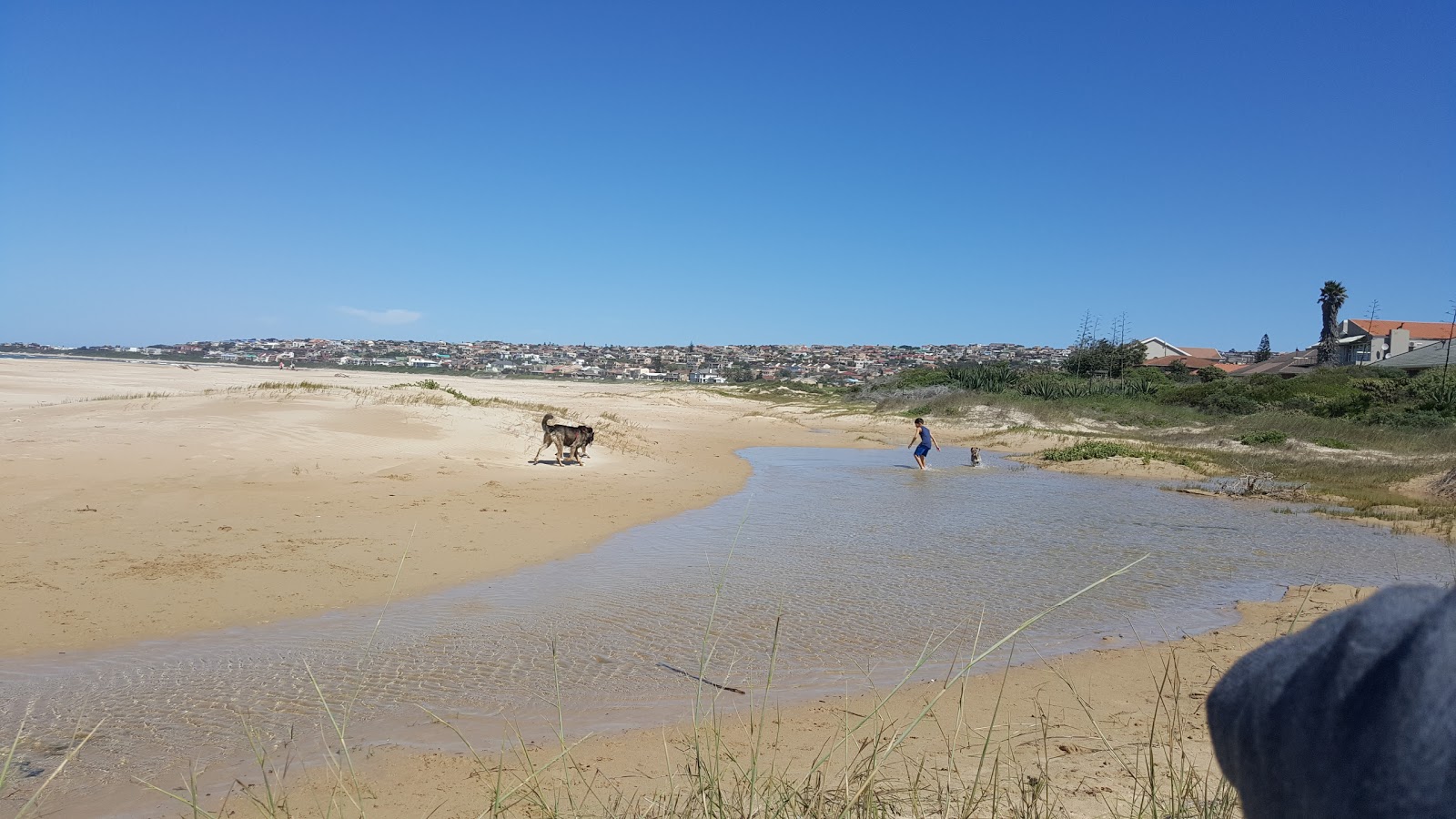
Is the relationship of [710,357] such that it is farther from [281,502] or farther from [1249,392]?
[281,502]

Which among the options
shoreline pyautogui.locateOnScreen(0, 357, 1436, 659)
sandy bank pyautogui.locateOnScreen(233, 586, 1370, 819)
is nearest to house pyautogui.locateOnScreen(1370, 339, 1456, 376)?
shoreline pyautogui.locateOnScreen(0, 357, 1436, 659)

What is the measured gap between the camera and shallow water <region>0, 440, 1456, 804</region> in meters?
5.25

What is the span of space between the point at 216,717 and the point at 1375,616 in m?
5.79

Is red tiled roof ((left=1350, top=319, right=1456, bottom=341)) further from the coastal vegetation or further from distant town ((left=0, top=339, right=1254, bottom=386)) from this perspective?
the coastal vegetation

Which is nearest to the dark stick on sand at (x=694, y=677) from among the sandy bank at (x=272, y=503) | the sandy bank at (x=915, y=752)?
the sandy bank at (x=915, y=752)

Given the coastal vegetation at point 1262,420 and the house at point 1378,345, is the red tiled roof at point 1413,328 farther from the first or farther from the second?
the coastal vegetation at point 1262,420

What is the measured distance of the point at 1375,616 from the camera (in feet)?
3.01

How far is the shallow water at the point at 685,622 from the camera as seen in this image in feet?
17.2

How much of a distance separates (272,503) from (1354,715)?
38.3 ft

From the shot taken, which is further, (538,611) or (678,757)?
(538,611)

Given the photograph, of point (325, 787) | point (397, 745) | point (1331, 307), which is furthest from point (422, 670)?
point (1331, 307)

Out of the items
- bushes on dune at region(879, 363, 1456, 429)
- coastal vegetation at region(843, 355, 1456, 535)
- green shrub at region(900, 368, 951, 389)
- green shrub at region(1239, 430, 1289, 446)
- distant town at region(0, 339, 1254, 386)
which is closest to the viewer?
coastal vegetation at region(843, 355, 1456, 535)

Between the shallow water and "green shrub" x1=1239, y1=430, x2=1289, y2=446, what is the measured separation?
43.2 ft

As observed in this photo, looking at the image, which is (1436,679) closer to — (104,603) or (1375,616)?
(1375,616)
